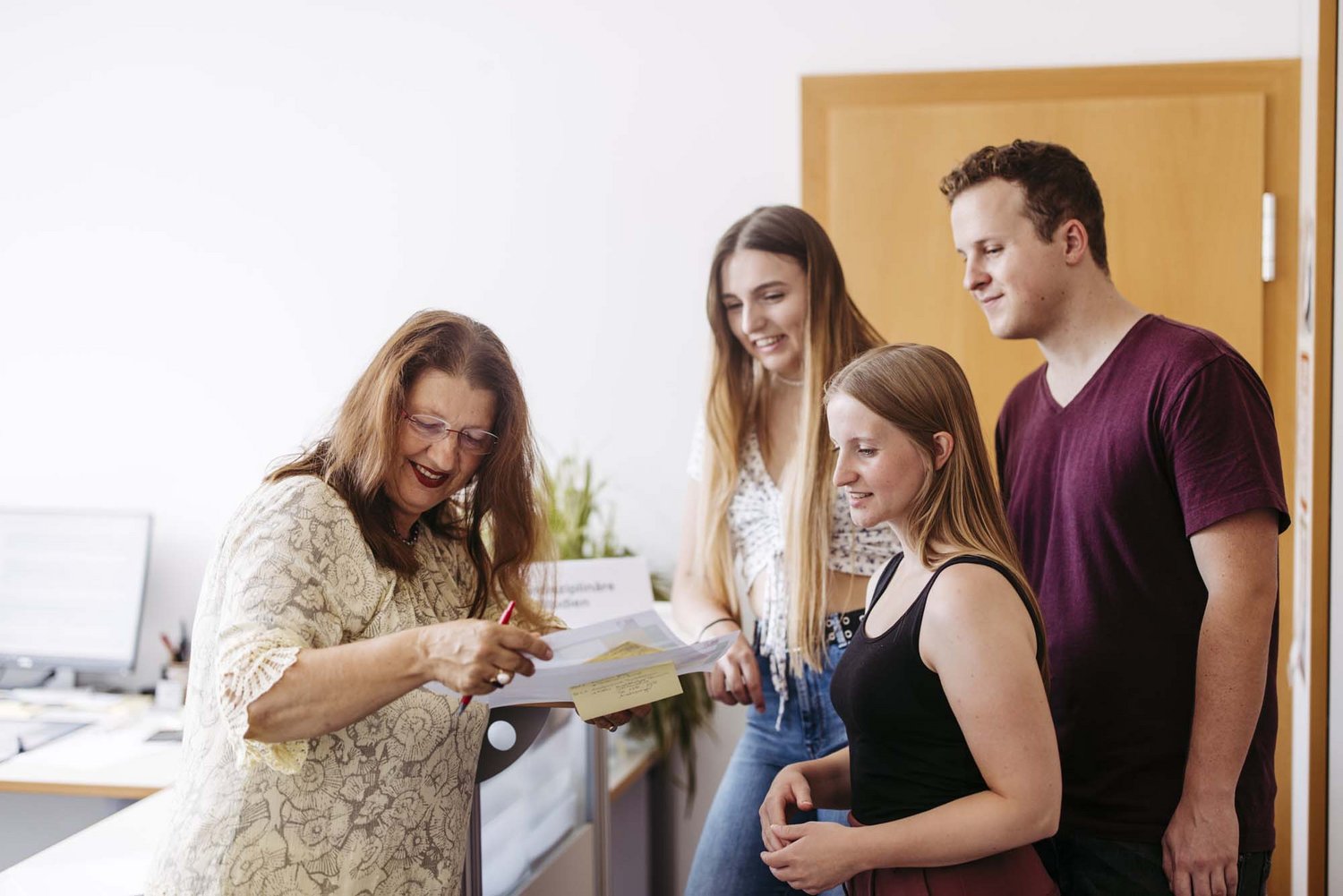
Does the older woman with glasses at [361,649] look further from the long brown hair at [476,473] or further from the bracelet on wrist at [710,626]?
the bracelet on wrist at [710,626]

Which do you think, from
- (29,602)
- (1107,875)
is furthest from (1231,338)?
(29,602)

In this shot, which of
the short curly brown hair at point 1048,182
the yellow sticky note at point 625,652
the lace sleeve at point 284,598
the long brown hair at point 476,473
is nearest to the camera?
the lace sleeve at point 284,598

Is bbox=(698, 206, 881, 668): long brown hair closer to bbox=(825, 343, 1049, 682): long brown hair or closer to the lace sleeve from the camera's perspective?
bbox=(825, 343, 1049, 682): long brown hair

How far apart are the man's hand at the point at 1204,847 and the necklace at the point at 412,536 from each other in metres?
1.02

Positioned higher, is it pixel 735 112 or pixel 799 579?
pixel 735 112

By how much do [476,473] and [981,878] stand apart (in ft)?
2.69

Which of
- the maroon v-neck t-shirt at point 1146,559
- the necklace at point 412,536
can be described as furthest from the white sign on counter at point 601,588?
the maroon v-neck t-shirt at point 1146,559

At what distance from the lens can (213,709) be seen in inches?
48.3

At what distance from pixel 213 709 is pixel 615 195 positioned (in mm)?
2000

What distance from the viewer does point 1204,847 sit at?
52.7 inches

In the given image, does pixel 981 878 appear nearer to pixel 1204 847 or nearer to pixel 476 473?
pixel 1204 847

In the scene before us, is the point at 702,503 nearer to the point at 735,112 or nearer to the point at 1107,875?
the point at 1107,875

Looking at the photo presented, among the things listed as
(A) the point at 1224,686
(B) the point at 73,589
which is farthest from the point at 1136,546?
(B) the point at 73,589

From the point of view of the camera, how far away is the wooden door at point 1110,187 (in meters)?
2.62
